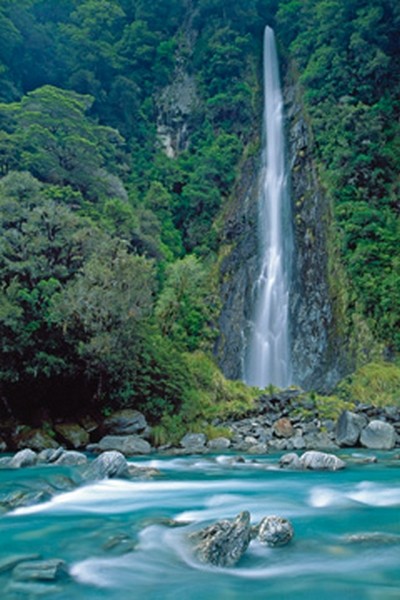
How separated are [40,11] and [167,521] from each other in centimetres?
4325

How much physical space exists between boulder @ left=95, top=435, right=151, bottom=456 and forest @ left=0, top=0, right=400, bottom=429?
1.66m

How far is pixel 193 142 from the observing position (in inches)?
1391

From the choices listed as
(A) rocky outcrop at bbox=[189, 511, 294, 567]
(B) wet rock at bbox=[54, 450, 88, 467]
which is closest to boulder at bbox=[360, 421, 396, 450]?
(B) wet rock at bbox=[54, 450, 88, 467]

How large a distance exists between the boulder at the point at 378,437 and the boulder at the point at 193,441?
13.4 feet

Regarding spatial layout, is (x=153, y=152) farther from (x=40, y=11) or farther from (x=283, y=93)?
(x=40, y=11)

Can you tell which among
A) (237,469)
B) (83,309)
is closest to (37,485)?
(237,469)

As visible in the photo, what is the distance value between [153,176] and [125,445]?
2318 centimetres

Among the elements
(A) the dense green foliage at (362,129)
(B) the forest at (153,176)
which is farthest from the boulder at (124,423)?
(A) the dense green foliage at (362,129)

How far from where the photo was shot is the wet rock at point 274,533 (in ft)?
15.6

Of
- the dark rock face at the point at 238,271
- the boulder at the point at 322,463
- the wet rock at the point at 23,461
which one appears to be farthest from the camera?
the dark rock face at the point at 238,271

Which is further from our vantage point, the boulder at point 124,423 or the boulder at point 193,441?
the boulder at point 124,423

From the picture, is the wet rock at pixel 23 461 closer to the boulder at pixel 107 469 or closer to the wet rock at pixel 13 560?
the boulder at pixel 107 469

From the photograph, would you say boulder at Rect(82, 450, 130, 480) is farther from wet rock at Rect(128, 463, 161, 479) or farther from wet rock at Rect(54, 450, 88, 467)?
wet rock at Rect(54, 450, 88, 467)

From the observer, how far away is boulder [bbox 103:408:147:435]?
528 inches
